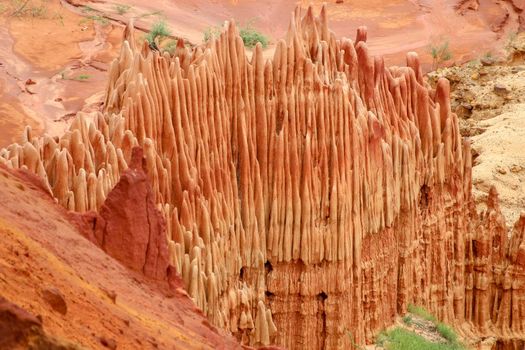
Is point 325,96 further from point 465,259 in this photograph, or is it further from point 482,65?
point 482,65

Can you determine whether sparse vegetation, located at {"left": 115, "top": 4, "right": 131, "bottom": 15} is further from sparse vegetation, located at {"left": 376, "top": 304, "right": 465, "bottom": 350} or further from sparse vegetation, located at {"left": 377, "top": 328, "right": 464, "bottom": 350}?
sparse vegetation, located at {"left": 377, "top": 328, "right": 464, "bottom": 350}

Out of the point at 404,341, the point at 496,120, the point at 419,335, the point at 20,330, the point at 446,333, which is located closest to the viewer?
the point at 20,330

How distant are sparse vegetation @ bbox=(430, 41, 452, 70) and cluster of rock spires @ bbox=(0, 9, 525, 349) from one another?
18.9 metres

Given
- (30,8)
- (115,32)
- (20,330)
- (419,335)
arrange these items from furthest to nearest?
(30,8), (115,32), (419,335), (20,330)


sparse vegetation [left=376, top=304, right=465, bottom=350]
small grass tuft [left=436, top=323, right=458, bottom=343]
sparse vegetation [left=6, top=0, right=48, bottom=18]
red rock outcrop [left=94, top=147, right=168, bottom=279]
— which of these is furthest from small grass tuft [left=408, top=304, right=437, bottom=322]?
sparse vegetation [left=6, top=0, right=48, bottom=18]

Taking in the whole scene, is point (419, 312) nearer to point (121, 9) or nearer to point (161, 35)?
point (161, 35)

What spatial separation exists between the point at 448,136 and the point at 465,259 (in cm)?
229

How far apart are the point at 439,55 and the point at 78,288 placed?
29.5 metres

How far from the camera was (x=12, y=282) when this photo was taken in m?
5.99

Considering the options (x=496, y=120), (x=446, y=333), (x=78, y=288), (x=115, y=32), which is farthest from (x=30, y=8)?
(x=78, y=288)

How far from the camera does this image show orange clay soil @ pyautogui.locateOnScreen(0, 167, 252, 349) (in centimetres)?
604

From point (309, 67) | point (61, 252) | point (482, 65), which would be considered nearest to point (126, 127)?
point (309, 67)

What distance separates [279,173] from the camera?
12.8m

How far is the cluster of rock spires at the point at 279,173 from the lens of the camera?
11094 mm
